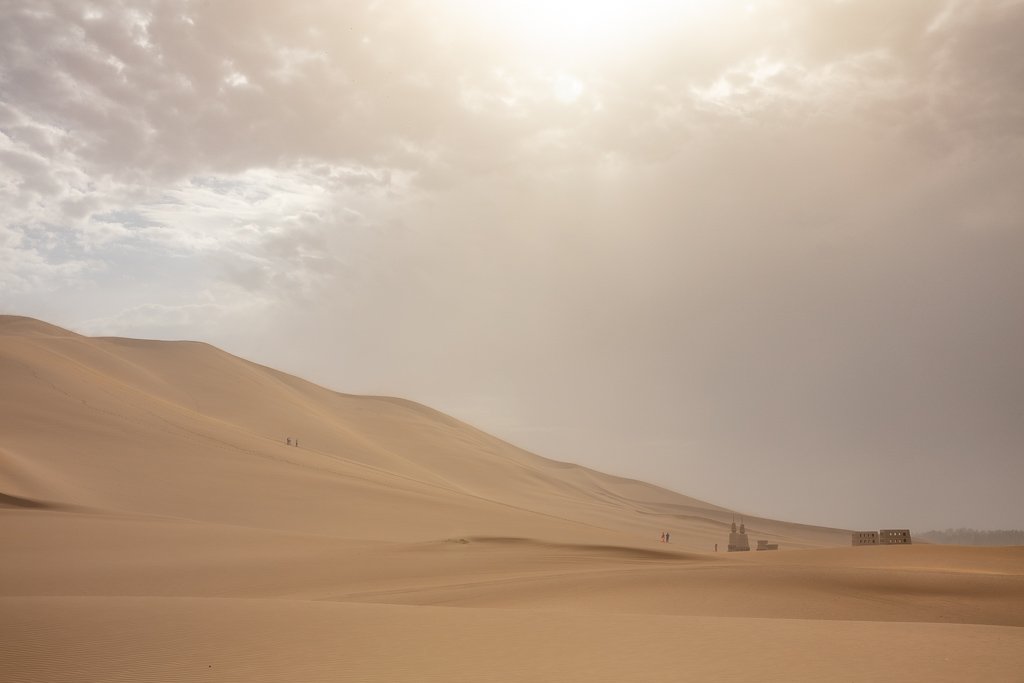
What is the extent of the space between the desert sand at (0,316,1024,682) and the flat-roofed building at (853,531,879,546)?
24.9ft

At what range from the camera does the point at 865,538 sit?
37.9 meters

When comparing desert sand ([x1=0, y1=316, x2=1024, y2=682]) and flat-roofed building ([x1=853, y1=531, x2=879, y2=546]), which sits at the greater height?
flat-roofed building ([x1=853, y1=531, x2=879, y2=546])

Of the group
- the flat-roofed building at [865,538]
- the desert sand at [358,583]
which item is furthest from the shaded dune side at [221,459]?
the flat-roofed building at [865,538]

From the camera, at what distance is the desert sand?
1079cm

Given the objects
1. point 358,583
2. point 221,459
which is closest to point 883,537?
point 358,583

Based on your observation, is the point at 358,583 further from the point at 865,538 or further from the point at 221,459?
the point at 865,538

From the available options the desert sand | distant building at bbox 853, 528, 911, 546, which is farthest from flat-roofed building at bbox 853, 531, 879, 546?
the desert sand

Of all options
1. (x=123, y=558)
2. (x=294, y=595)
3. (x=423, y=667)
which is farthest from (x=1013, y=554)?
(x=123, y=558)

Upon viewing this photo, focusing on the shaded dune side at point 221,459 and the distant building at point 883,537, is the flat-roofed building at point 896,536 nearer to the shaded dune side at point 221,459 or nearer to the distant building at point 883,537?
the distant building at point 883,537

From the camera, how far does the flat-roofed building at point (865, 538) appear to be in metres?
36.8

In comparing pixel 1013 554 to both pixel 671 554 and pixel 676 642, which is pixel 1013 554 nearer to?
pixel 671 554

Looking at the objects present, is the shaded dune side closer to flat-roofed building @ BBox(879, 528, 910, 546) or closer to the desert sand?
the desert sand

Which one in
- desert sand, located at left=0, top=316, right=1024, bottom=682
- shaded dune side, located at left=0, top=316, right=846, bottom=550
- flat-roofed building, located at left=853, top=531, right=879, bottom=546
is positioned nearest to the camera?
desert sand, located at left=0, top=316, right=1024, bottom=682

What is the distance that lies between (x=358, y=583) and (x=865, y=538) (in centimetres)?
2485
